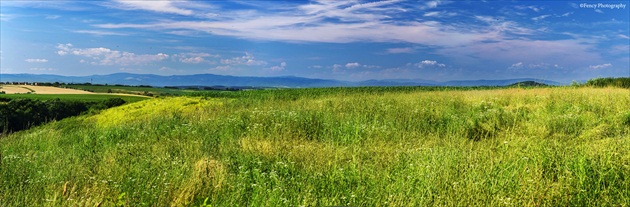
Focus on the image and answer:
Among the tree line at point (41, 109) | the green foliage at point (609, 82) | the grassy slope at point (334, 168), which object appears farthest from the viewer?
the green foliage at point (609, 82)

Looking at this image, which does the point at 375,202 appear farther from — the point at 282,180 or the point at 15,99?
the point at 15,99

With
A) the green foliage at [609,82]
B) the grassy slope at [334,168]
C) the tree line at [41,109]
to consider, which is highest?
the green foliage at [609,82]

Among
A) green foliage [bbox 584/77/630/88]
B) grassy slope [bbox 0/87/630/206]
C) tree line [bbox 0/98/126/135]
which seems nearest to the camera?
grassy slope [bbox 0/87/630/206]

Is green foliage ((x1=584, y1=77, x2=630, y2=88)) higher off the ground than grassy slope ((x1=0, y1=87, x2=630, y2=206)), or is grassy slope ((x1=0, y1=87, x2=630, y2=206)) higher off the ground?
green foliage ((x1=584, y1=77, x2=630, y2=88))

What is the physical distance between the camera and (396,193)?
5039 mm

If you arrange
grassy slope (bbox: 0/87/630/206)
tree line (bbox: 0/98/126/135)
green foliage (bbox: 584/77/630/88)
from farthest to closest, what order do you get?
A: green foliage (bbox: 584/77/630/88)
tree line (bbox: 0/98/126/135)
grassy slope (bbox: 0/87/630/206)

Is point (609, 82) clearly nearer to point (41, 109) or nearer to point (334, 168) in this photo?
point (334, 168)

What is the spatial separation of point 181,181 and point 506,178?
4356 mm

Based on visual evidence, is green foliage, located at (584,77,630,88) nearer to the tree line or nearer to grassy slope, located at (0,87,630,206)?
grassy slope, located at (0,87,630,206)

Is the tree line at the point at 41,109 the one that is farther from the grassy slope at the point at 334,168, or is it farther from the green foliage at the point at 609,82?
the green foliage at the point at 609,82

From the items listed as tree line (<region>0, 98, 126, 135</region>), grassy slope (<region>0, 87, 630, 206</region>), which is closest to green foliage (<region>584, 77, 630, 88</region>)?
grassy slope (<region>0, 87, 630, 206</region>)

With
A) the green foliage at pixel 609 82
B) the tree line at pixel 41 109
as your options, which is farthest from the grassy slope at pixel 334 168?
the green foliage at pixel 609 82

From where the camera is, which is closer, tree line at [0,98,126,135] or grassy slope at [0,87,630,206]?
grassy slope at [0,87,630,206]

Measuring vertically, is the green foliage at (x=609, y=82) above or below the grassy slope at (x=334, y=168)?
above
